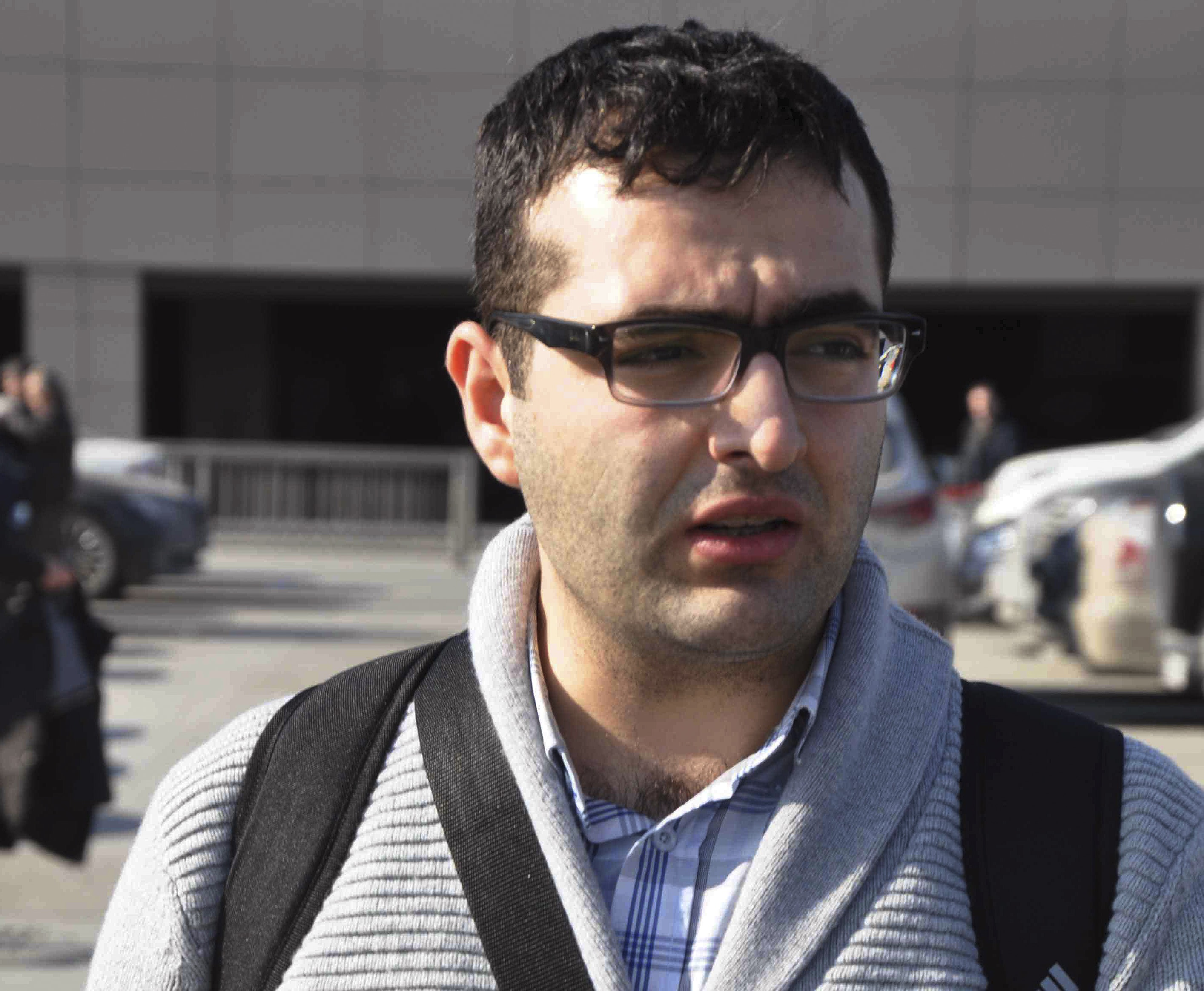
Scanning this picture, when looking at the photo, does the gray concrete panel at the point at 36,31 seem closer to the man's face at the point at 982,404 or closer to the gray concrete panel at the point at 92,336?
the gray concrete panel at the point at 92,336

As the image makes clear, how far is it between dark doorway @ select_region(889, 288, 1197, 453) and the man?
22.5m

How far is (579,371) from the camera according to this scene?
1.75 metres

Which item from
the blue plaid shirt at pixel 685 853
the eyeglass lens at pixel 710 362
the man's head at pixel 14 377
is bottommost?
the man's head at pixel 14 377

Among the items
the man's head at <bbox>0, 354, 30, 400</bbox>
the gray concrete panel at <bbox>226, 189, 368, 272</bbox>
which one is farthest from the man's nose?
the gray concrete panel at <bbox>226, 189, 368, 272</bbox>

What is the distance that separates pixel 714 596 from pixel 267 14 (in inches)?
896

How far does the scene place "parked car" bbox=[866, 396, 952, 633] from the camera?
10.6 metres

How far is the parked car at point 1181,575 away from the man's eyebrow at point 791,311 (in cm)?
750

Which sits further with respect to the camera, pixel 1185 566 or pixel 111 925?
pixel 1185 566

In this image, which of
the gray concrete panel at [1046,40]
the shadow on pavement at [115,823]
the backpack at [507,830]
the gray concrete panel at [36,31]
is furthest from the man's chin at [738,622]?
the gray concrete panel at [36,31]

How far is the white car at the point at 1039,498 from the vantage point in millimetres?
9258

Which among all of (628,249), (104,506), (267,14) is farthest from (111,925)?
(267,14)

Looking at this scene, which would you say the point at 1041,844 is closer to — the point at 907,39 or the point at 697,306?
the point at 697,306

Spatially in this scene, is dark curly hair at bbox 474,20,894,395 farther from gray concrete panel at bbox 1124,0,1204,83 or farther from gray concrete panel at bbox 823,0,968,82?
gray concrete panel at bbox 1124,0,1204,83

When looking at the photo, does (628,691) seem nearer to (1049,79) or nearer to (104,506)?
(104,506)
